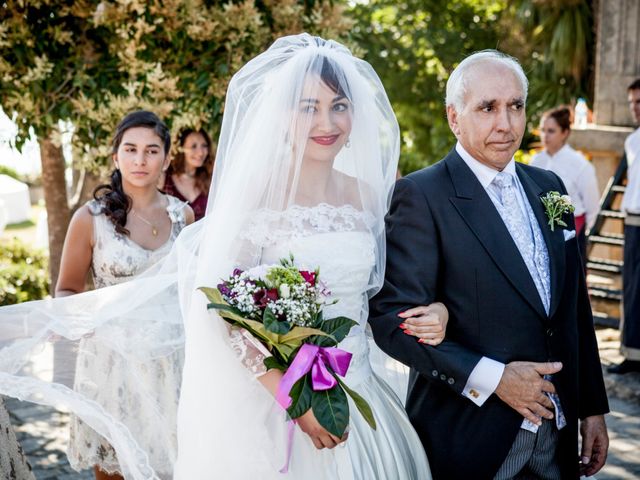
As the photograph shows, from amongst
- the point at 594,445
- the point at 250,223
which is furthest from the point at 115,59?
the point at 594,445

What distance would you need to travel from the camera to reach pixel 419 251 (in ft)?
9.57

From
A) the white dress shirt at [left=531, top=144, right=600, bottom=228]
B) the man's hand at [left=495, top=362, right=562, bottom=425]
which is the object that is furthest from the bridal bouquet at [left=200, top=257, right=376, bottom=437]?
the white dress shirt at [left=531, top=144, right=600, bottom=228]

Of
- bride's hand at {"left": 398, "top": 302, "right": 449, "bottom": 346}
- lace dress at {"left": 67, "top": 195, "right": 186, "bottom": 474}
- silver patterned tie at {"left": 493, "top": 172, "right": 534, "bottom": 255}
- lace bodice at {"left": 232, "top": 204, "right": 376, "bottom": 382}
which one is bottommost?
lace dress at {"left": 67, "top": 195, "right": 186, "bottom": 474}

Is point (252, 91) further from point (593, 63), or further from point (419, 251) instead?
point (593, 63)

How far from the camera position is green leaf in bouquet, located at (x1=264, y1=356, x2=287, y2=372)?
9.29ft

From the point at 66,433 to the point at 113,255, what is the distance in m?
2.27

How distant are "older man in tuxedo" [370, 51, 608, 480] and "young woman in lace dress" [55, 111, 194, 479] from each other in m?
1.59

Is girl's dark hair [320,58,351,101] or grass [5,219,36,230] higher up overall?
girl's dark hair [320,58,351,101]

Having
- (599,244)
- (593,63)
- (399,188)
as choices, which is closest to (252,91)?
(399,188)

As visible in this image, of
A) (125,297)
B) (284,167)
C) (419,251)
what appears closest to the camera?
(419,251)

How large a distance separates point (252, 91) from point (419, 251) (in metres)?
0.94

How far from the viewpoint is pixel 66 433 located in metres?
6.04

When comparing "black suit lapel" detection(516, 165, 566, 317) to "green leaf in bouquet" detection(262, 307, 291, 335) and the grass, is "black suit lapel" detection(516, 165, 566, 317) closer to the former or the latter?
"green leaf in bouquet" detection(262, 307, 291, 335)

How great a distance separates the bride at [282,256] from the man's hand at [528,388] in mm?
275
